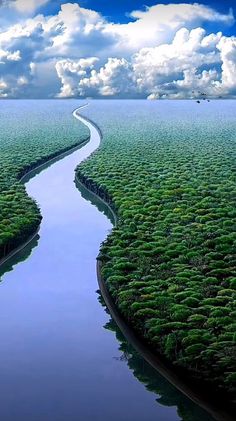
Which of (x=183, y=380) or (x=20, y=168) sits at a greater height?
(x=20, y=168)

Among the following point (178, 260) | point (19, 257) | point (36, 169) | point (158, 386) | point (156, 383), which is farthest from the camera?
point (36, 169)

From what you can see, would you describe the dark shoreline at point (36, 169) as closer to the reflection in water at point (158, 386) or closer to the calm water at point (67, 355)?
the calm water at point (67, 355)

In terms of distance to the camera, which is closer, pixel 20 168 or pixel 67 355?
pixel 67 355

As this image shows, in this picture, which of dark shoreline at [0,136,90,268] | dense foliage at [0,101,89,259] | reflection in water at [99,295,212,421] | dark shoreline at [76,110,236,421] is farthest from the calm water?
dense foliage at [0,101,89,259]

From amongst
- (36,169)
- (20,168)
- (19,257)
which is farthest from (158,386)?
(36,169)

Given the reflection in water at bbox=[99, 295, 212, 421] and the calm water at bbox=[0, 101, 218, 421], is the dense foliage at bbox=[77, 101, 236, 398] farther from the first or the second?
the calm water at bbox=[0, 101, 218, 421]

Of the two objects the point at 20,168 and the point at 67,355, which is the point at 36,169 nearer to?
the point at 20,168
